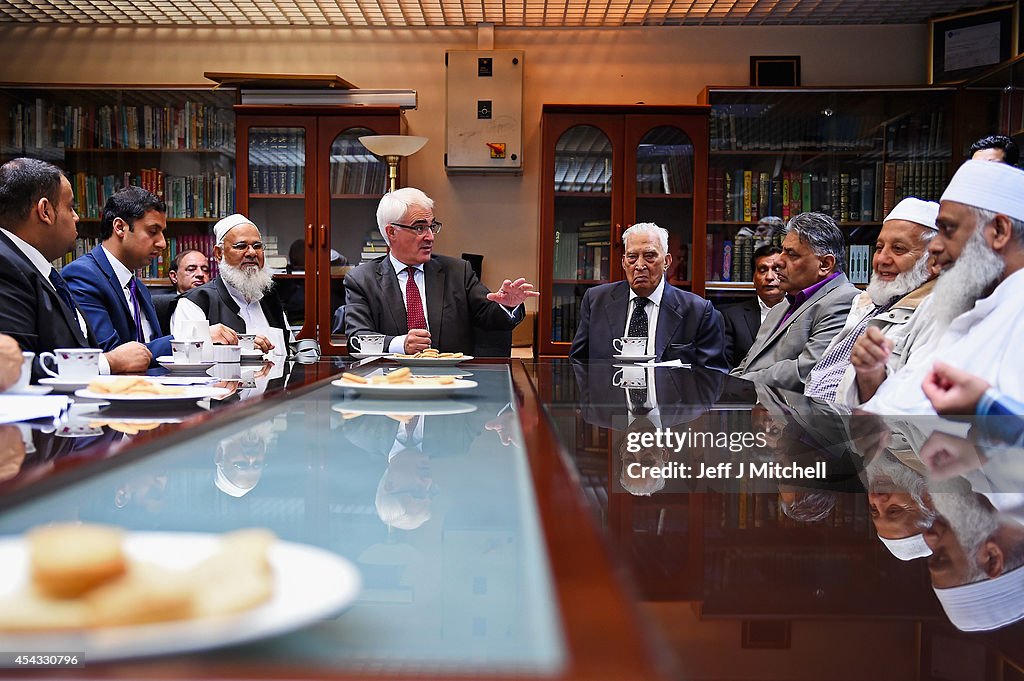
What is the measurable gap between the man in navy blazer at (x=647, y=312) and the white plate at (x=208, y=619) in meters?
3.64

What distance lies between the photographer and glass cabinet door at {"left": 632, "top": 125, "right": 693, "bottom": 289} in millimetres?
5113

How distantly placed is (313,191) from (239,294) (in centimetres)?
114

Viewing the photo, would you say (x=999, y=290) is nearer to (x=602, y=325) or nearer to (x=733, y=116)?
(x=602, y=325)

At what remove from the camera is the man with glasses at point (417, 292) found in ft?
12.9

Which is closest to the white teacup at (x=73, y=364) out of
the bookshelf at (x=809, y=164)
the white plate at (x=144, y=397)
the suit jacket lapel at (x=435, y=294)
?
the white plate at (x=144, y=397)

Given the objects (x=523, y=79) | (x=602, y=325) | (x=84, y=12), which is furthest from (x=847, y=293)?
(x=84, y=12)

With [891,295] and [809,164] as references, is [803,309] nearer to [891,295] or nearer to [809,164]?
[891,295]

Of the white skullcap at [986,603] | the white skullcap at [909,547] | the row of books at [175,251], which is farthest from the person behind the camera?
the row of books at [175,251]

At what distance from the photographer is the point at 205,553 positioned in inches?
19.1

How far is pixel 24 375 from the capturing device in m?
1.39

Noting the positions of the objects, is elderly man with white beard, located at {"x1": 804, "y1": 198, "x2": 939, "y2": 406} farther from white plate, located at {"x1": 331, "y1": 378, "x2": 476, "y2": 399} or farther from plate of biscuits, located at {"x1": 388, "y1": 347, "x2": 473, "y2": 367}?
white plate, located at {"x1": 331, "y1": 378, "x2": 476, "y2": 399}

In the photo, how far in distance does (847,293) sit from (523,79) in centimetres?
279

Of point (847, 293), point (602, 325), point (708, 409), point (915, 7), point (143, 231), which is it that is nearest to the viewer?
point (708, 409)

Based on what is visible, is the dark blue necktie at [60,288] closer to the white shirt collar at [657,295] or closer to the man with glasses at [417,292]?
the man with glasses at [417,292]
